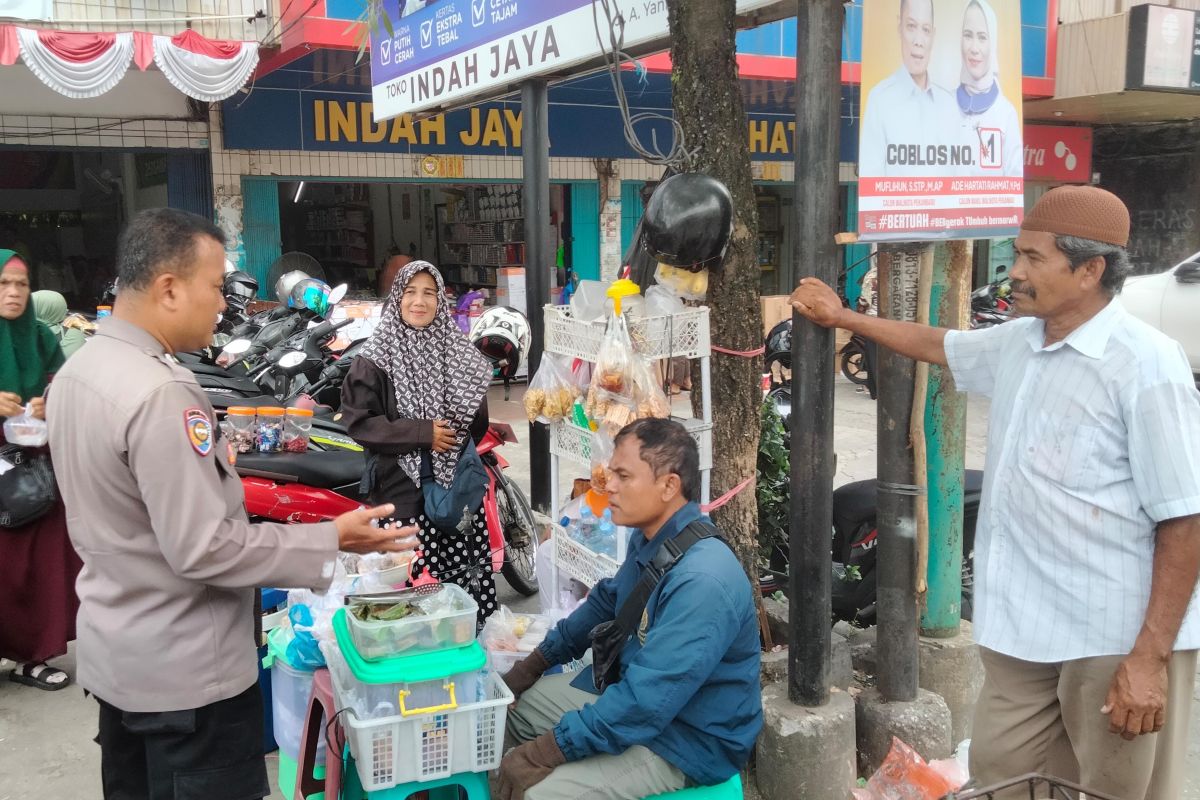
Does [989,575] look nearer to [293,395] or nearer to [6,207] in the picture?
[293,395]

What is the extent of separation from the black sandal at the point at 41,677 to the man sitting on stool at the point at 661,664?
244 cm

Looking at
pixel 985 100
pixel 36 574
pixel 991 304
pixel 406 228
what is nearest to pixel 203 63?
pixel 36 574

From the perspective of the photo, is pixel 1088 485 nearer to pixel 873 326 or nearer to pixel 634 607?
pixel 873 326

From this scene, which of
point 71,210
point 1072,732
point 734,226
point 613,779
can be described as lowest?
point 613,779

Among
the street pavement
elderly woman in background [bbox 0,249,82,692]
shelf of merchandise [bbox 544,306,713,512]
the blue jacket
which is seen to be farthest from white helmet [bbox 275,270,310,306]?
the blue jacket

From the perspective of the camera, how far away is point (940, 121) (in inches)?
111

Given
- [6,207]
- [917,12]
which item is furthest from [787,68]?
[6,207]

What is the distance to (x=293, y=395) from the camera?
5.97 metres

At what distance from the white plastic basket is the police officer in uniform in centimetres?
28

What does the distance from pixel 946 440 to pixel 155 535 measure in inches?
98.9

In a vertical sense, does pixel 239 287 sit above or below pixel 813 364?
above

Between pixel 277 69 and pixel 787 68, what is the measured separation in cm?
509

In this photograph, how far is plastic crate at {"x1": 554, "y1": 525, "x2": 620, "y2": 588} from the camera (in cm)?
321

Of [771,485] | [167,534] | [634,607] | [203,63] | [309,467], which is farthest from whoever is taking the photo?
[203,63]
